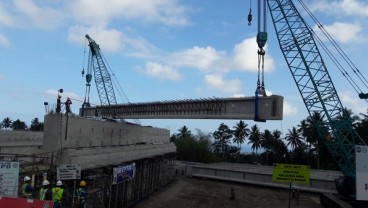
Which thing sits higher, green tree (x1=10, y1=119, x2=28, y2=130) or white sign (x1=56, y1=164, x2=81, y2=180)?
green tree (x1=10, y1=119, x2=28, y2=130)

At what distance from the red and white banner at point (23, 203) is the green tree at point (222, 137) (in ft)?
392

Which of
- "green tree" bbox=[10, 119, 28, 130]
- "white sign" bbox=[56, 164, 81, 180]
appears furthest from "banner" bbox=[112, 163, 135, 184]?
"green tree" bbox=[10, 119, 28, 130]

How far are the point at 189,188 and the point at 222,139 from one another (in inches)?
3294

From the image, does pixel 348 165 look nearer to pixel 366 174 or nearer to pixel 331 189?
pixel 331 189

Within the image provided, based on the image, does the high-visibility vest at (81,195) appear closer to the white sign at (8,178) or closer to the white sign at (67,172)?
the white sign at (67,172)

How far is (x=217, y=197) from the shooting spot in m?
44.4

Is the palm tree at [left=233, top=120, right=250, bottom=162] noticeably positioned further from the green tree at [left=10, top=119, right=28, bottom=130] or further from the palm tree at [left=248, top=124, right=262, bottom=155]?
the green tree at [left=10, top=119, right=28, bottom=130]

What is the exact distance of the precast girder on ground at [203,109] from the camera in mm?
35500

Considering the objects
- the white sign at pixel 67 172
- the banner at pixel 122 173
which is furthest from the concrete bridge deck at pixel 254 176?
the white sign at pixel 67 172

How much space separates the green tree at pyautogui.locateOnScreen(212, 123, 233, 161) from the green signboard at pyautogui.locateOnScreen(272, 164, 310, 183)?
362 ft

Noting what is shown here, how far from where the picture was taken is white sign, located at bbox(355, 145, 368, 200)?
20.8m

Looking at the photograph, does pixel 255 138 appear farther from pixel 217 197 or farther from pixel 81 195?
pixel 81 195

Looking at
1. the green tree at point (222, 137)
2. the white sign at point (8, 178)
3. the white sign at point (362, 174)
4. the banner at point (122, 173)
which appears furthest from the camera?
the green tree at point (222, 137)

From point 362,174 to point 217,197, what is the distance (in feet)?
81.7
